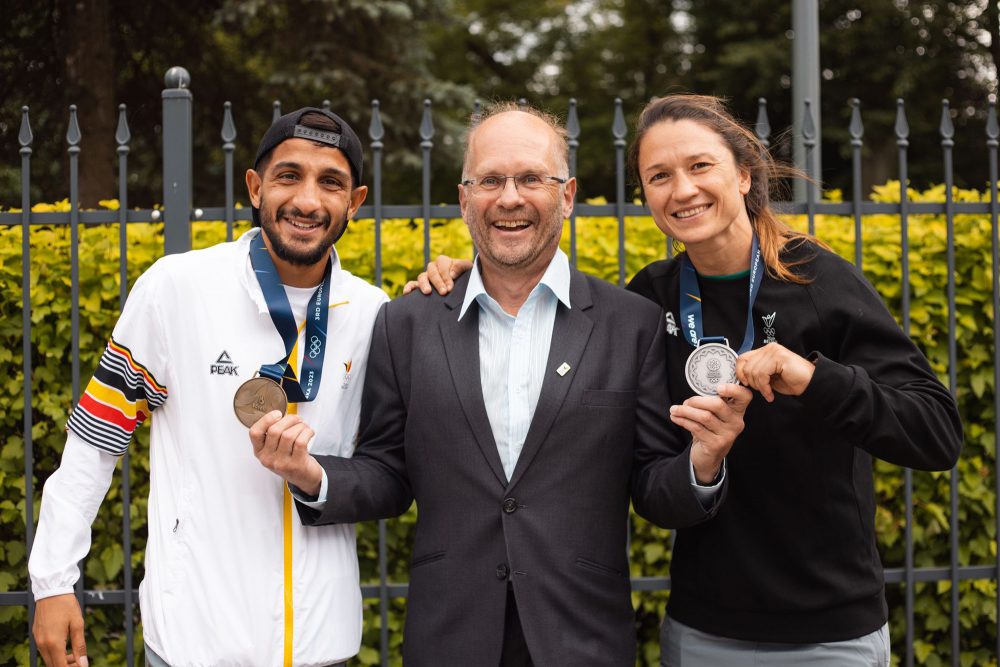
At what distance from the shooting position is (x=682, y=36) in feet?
60.6

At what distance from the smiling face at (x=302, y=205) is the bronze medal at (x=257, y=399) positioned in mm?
429

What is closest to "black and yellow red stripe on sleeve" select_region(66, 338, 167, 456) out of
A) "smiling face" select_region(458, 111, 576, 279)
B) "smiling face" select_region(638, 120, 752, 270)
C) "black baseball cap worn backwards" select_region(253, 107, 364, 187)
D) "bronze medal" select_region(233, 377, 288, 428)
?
"bronze medal" select_region(233, 377, 288, 428)

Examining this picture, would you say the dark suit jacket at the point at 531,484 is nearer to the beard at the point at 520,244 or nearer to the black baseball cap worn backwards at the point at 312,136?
the beard at the point at 520,244

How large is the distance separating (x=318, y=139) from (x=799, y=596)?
198cm

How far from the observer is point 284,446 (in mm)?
2479

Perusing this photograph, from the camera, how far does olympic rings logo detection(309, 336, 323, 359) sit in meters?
2.77

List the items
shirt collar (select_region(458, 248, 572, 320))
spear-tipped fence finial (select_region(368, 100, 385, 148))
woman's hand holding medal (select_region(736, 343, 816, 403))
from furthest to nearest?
spear-tipped fence finial (select_region(368, 100, 385, 148))
shirt collar (select_region(458, 248, 572, 320))
woman's hand holding medal (select_region(736, 343, 816, 403))

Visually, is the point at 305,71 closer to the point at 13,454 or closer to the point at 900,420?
the point at 13,454

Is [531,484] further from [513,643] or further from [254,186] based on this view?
[254,186]

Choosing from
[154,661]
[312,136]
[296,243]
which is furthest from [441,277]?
[154,661]

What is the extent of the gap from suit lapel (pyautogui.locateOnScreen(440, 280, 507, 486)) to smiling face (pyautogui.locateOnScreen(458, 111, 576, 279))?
0.56 ft

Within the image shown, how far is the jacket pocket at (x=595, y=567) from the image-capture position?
8.89 ft

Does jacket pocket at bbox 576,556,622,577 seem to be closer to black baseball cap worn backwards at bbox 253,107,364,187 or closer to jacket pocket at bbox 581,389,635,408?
jacket pocket at bbox 581,389,635,408

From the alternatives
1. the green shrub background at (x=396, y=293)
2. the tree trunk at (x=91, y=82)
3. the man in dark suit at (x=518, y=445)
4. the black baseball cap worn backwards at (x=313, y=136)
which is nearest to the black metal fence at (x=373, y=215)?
the green shrub background at (x=396, y=293)
